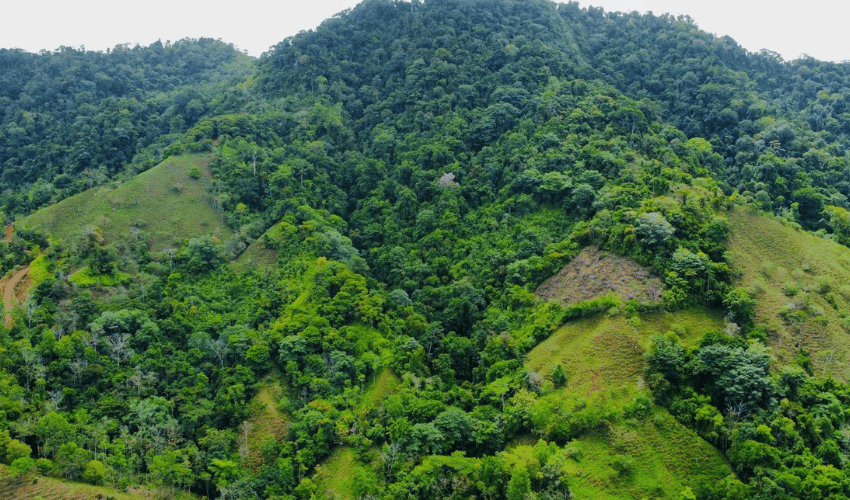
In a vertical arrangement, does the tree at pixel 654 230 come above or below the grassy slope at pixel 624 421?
above

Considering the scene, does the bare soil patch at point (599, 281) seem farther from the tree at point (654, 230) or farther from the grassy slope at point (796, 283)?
the grassy slope at point (796, 283)

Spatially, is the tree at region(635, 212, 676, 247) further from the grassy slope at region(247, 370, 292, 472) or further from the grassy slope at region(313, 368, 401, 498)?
the grassy slope at region(247, 370, 292, 472)

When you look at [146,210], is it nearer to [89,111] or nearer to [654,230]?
[89,111]

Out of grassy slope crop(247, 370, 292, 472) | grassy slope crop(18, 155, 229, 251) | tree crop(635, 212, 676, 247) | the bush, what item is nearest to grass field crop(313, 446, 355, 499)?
grassy slope crop(247, 370, 292, 472)

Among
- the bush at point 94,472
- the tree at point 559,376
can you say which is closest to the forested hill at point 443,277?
the tree at point 559,376

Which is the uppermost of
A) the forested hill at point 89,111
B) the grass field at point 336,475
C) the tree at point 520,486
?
the forested hill at point 89,111

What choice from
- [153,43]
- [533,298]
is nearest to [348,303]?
[533,298]

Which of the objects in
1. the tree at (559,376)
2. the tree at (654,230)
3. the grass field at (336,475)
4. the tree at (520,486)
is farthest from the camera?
the tree at (654,230)

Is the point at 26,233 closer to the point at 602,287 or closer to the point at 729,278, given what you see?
the point at 602,287

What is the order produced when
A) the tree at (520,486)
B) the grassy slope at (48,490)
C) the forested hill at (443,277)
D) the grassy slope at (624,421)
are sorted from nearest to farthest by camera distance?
the tree at (520,486) → the grassy slope at (624,421) → the grassy slope at (48,490) → the forested hill at (443,277)
